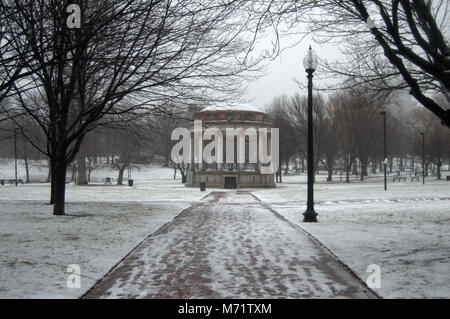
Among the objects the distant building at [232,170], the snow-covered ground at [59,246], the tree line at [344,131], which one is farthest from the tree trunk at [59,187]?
the tree line at [344,131]

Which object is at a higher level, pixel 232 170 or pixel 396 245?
pixel 232 170

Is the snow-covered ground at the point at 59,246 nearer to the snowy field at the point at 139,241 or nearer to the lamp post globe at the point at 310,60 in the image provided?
the snowy field at the point at 139,241

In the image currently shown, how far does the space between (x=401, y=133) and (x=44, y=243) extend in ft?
228

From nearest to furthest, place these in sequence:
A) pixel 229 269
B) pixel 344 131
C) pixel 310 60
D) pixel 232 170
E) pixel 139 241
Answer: pixel 229 269, pixel 139 241, pixel 310 60, pixel 232 170, pixel 344 131

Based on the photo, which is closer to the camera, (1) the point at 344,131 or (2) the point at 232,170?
(2) the point at 232,170

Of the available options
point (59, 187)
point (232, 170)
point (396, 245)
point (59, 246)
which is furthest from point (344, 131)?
point (59, 246)

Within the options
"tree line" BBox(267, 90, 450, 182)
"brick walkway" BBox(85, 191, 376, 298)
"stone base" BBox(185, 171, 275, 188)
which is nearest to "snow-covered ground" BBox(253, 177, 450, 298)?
"brick walkway" BBox(85, 191, 376, 298)

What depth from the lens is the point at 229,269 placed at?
6.97 metres

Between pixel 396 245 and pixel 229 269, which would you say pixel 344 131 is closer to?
pixel 396 245

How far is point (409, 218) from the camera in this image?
525 inches

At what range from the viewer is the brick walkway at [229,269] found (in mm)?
5629

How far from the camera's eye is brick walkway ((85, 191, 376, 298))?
5629 mm
